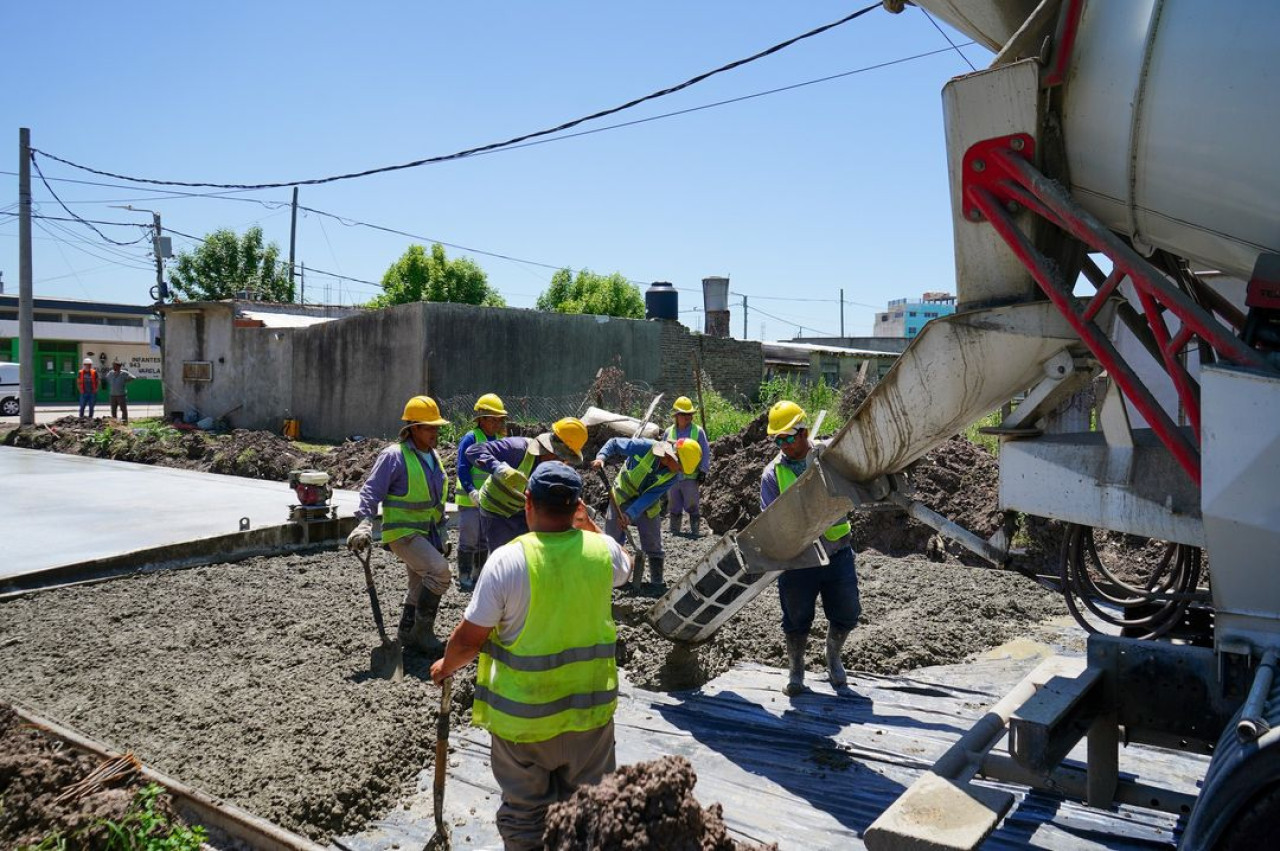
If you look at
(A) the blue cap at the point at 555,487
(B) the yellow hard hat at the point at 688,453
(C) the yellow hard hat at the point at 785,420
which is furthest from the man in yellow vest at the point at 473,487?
(A) the blue cap at the point at 555,487

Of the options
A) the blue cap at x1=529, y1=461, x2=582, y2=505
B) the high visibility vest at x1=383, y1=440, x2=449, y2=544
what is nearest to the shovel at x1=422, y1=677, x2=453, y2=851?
the blue cap at x1=529, y1=461, x2=582, y2=505

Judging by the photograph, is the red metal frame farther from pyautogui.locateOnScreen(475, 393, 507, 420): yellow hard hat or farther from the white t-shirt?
pyautogui.locateOnScreen(475, 393, 507, 420): yellow hard hat

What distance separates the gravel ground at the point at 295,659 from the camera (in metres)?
4.48

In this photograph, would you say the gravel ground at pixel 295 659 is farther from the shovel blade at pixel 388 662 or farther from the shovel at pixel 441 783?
the shovel at pixel 441 783

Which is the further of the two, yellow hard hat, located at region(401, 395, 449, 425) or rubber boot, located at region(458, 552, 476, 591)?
rubber boot, located at region(458, 552, 476, 591)

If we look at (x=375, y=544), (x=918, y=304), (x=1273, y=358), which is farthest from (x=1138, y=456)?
(x=918, y=304)

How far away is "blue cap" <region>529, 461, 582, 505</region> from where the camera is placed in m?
3.25

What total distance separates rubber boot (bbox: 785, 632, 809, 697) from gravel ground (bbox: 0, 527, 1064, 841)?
548 mm

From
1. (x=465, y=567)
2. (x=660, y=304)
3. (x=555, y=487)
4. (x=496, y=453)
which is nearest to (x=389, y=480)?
(x=496, y=453)

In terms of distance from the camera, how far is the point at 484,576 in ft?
10.4

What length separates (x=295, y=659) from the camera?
6.14 metres

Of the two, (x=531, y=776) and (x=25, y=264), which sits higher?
(x=25, y=264)

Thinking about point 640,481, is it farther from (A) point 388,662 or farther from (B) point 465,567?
(A) point 388,662

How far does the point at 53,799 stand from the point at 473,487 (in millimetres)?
4269
